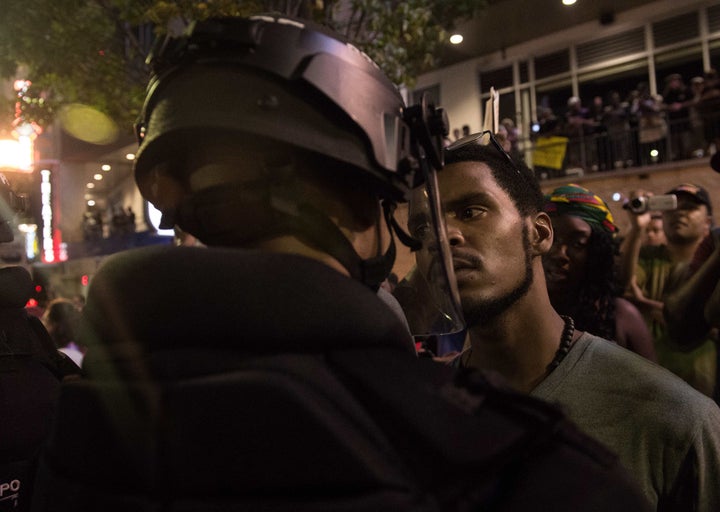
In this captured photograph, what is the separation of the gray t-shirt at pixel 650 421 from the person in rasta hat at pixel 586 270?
5.09 feet

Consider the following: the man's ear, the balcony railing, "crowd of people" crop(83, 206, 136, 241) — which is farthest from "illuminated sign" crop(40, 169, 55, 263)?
the man's ear

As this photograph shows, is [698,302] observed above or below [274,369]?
below

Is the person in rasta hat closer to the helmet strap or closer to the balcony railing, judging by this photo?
the helmet strap

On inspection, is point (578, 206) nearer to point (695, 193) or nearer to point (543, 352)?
point (695, 193)

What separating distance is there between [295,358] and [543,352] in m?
1.40

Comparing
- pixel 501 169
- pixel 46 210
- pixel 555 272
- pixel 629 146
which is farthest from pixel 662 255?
pixel 46 210

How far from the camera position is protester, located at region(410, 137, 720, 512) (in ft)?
5.47

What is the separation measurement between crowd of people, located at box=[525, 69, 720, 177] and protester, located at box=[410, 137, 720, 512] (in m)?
9.80

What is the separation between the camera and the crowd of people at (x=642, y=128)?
12.2 metres

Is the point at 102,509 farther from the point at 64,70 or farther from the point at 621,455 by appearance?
the point at 64,70

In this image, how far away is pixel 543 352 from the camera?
2.09m

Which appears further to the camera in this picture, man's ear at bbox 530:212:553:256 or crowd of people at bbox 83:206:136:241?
crowd of people at bbox 83:206:136:241

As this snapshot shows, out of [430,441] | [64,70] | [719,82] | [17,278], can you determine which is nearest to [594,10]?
[719,82]

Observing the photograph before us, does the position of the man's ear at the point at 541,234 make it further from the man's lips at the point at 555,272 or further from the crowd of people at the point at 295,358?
the man's lips at the point at 555,272
